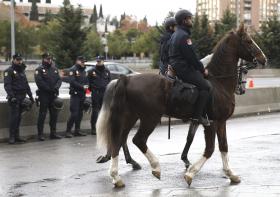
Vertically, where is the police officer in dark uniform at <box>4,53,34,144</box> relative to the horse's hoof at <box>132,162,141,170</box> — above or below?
above

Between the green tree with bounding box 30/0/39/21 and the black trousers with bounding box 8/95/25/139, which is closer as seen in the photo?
the black trousers with bounding box 8/95/25/139

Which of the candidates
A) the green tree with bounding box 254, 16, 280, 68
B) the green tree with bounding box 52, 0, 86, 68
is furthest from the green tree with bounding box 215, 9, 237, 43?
the green tree with bounding box 52, 0, 86, 68

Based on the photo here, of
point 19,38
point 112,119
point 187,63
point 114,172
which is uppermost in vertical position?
point 19,38

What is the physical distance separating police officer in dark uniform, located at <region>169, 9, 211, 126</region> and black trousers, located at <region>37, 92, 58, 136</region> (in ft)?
19.1

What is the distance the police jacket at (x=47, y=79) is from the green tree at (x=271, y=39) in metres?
48.4

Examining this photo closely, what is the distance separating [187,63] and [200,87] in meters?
0.40

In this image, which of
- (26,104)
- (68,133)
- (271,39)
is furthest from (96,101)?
(271,39)

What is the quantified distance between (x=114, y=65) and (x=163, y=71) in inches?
793

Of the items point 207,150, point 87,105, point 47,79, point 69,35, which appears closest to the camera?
point 207,150

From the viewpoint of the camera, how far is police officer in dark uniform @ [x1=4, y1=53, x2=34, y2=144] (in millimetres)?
13000

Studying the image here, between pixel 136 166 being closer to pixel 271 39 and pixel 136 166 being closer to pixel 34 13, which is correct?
pixel 271 39

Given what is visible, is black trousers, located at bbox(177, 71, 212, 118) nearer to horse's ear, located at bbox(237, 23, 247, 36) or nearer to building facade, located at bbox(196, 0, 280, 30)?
horse's ear, located at bbox(237, 23, 247, 36)

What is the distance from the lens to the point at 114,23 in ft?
627

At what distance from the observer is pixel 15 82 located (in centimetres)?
1313
